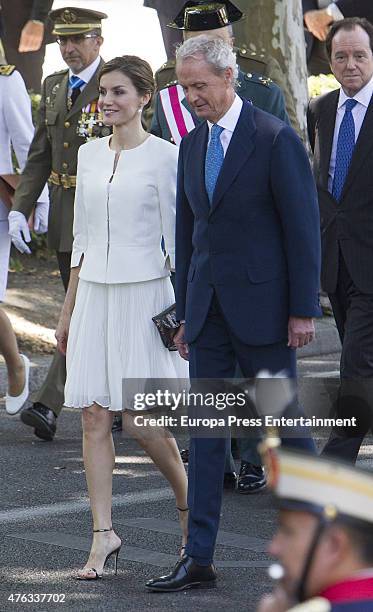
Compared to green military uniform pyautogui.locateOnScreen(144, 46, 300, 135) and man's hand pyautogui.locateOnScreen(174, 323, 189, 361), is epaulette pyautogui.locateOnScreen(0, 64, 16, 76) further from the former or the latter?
man's hand pyautogui.locateOnScreen(174, 323, 189, 361)

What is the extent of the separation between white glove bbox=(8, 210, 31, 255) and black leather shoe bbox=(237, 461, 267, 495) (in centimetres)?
191

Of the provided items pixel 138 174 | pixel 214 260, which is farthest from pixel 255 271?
pixel 138 174

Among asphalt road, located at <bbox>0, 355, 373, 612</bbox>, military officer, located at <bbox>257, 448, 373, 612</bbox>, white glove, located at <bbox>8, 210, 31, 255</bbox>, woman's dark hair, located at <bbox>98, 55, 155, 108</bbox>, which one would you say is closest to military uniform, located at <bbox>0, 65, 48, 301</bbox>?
white glove, located at <bbox>8, 210, 31, 255</bbox>

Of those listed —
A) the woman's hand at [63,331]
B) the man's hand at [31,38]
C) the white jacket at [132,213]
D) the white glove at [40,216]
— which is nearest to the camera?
the white jacket at [132,213]

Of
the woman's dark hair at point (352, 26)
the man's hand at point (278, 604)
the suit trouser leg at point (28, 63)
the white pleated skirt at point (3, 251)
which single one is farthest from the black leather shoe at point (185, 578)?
the suit trouser leg at point (28, 63)

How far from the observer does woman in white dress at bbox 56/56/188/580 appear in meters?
5.64

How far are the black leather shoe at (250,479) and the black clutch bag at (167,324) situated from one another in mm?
1591

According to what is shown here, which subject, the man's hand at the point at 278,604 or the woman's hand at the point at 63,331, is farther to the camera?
the woman's hand at the point at 63,331

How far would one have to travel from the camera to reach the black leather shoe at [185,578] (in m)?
5.32

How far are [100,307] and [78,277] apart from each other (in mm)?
232

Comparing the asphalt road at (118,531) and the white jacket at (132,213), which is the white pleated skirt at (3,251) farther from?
the white jacket at (132,213)

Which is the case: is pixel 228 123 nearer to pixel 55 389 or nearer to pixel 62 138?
pixel 62 138

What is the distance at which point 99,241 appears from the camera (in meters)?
5.76

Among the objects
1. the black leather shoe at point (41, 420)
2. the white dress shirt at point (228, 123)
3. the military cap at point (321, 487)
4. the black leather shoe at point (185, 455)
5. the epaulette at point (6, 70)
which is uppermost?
the military cap at point (321, 487)
